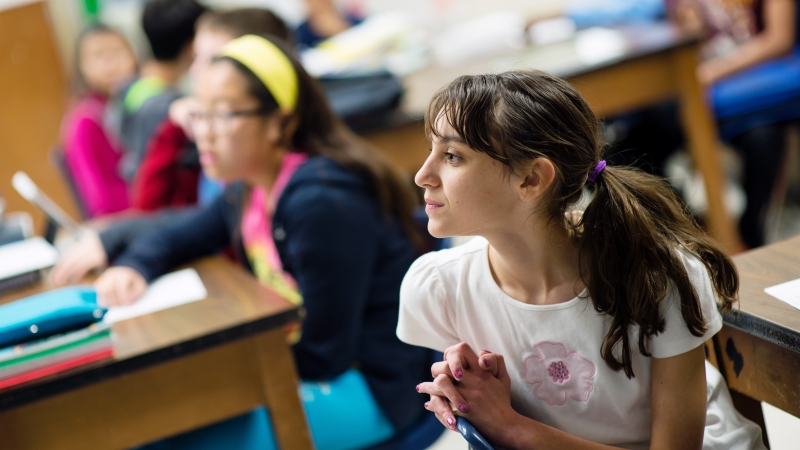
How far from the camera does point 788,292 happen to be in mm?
947

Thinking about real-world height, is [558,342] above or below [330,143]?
below

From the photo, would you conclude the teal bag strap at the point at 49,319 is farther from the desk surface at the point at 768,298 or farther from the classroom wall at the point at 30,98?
the classroom wall at the point at 30,98

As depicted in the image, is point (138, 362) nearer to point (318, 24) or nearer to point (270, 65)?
point (270, 65)

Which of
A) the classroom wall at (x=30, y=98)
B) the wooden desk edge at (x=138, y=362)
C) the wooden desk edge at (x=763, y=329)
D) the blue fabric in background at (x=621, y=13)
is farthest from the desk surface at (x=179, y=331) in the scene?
the classroom wall at (x=30, y=98)

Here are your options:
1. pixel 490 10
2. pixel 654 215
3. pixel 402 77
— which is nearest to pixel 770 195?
pixel 402 77

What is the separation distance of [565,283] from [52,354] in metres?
0.71

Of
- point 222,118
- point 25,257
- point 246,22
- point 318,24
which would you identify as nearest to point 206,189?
point 246,22

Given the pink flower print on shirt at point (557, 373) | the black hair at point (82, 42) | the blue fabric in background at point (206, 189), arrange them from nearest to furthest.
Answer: the pink flower print on shirt at point (557, 373) → the blue fabric in background at point (206, 189) → the black hair at point (82, 42)

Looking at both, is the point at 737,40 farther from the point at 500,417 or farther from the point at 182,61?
the point at 500,417

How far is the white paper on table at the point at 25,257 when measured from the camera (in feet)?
5.40

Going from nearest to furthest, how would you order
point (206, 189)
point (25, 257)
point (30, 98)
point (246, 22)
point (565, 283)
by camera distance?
point (565, 283)
point (25, 257)
point (246, 22)
point (206, 189)
point (30, 98)

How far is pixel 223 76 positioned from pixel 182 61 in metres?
1.23

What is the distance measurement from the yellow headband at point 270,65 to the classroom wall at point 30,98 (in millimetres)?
3083

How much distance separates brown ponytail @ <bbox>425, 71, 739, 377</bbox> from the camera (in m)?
0.86
